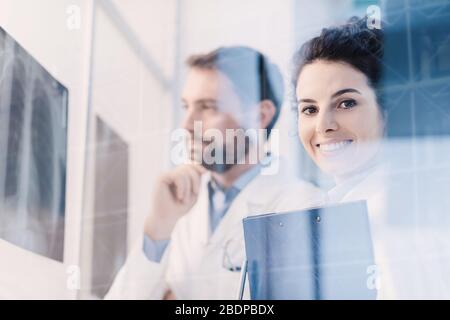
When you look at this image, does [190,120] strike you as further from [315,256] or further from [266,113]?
[315,256]

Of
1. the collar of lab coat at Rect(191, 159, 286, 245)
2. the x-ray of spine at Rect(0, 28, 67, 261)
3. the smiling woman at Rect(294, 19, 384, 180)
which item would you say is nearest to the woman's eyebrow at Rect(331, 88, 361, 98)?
the smiling woman at Rect(294, 19, 384, 180)

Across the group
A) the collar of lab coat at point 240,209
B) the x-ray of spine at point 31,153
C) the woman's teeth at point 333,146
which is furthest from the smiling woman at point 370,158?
the x-ray of spine at point 31,153

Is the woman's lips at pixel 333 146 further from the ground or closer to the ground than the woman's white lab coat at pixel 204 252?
further from the ground

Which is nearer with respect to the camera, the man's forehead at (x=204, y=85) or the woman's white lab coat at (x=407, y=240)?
the woman's white lab coat at (x=407, y=240)

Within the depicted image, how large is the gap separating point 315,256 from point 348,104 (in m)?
0.34

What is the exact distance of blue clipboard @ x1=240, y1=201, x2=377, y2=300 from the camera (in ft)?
5.23

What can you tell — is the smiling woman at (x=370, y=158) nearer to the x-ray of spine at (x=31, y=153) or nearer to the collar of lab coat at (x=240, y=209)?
the collar of lab coat at (x=240, y=209)

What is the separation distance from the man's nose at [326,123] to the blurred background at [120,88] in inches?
2.5

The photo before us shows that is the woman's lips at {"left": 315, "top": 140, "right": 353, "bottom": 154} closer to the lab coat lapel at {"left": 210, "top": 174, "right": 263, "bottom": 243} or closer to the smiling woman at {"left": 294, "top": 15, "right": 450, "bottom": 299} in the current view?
the smiling woman at {"left": 294, "top": 15, "right": 450, "bottom": 299}

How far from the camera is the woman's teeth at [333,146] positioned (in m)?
1.65

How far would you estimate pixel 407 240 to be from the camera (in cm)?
159

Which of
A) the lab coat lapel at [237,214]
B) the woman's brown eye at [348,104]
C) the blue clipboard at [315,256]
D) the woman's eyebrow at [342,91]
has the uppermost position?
the woman's eyebrow at [342,91]
